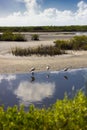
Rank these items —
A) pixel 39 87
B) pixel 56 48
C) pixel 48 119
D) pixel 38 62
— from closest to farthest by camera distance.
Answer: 1. pixel 48 119
2. pixel 39 87
3. pixel 38 62
4. pixel 56 48

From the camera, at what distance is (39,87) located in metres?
18.1

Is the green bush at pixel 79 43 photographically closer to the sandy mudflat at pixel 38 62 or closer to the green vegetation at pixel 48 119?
the sandy mudflat at pixel 38 62

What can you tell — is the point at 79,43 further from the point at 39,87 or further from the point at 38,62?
the point at 39,87

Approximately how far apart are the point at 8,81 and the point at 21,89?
2.25 m

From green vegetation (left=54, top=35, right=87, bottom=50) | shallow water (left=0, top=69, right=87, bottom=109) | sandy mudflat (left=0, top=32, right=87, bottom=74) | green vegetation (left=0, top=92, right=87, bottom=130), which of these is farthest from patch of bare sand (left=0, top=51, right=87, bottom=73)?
green vegetation (left=0, top=92, right=87, bottom=130)

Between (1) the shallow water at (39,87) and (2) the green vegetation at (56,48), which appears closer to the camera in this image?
A: (1) the shallow water at (39,87)

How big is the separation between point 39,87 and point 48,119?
10.6 m

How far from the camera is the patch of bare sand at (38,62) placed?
24.2m

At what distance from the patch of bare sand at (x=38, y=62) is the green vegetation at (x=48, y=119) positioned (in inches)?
620

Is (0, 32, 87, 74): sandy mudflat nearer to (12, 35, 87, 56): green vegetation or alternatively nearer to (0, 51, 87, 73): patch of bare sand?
(0, 51, 87, 73): patch of bare sand

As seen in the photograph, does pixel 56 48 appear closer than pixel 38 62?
No

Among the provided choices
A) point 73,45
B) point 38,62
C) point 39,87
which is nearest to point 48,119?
point 39,87

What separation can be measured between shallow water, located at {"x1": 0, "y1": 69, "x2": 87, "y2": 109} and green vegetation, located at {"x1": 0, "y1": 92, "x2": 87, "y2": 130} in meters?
5.65

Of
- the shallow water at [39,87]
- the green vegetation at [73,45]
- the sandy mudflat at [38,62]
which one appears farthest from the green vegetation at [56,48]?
the shallow water at [39,87]
